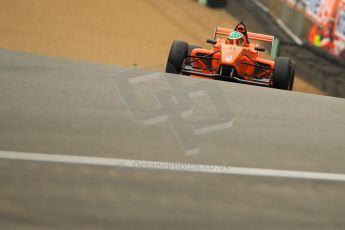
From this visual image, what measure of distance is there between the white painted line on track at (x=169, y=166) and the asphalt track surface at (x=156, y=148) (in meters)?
0.02

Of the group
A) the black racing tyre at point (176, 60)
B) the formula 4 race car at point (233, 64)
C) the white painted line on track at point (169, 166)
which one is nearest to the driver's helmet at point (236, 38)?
the formula 4 race car at point (233, 64)

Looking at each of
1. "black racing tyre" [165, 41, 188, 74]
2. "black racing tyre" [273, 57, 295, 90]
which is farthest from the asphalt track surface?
"black racing tyre" [165, 41, 188, 74]

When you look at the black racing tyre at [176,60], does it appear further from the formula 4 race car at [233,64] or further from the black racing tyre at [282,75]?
the black racing tyre at [282,75]

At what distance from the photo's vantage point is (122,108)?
119 inches

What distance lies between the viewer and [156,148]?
2596 mm

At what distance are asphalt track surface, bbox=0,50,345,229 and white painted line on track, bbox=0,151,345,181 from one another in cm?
2

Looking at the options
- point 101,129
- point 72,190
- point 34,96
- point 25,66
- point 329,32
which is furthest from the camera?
point 329,32

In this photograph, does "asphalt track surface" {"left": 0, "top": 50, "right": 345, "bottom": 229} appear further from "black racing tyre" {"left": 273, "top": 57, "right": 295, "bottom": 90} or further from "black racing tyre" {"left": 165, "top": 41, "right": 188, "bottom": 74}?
"black racing tyre" {"left": 165, "top": 41, "right": 188, "bottom": 74}

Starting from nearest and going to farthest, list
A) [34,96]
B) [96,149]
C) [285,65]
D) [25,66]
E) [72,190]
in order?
[72,190] → [96,149] → [34,96] → [25,66] → [285,65]

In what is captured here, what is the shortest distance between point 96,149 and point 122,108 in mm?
604

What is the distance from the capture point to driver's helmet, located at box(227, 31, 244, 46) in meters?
6.25

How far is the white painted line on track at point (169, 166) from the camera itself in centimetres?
230

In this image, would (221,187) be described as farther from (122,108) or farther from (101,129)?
(122,108)

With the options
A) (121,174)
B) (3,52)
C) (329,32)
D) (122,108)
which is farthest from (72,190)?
(329,32)
